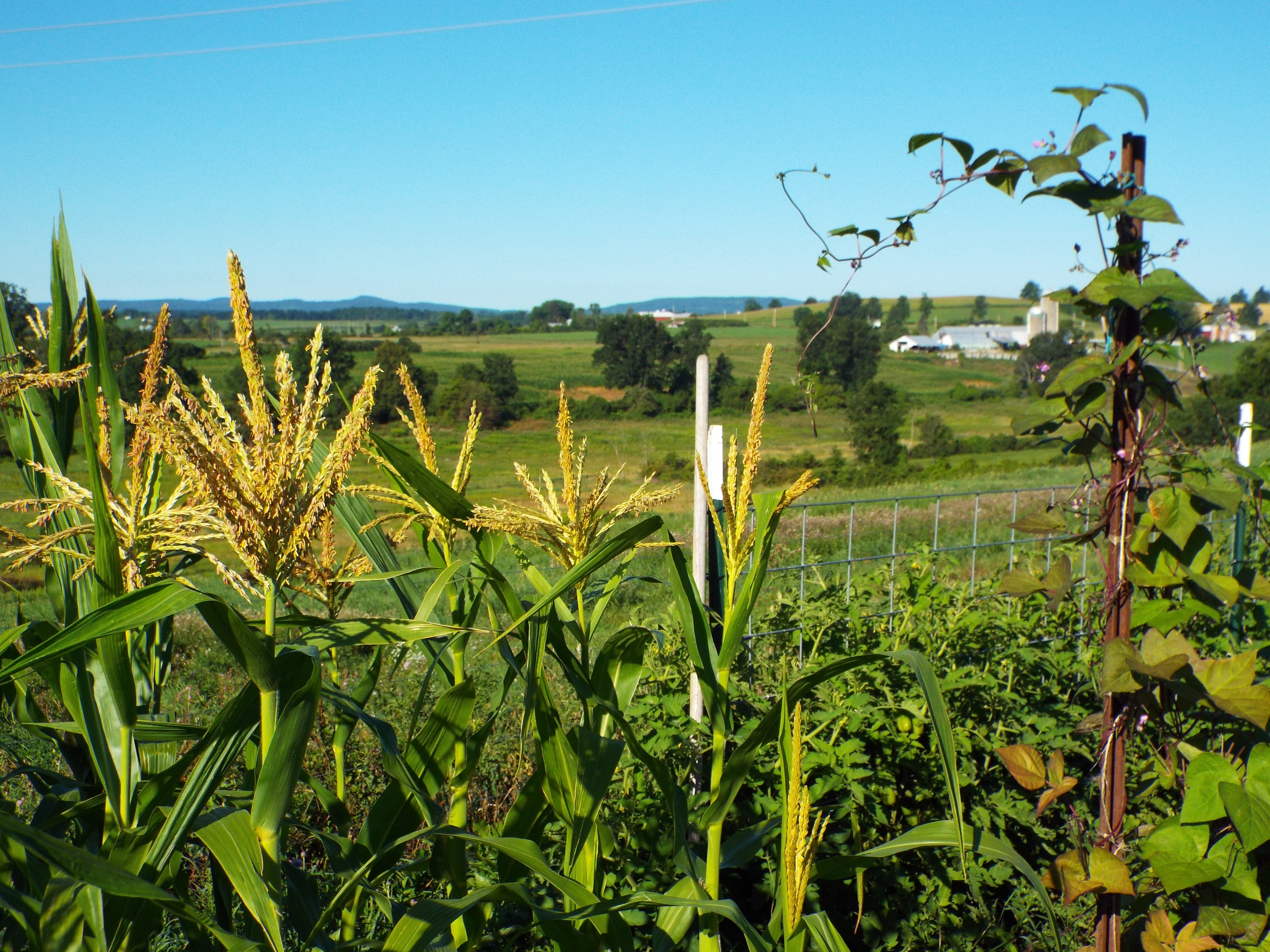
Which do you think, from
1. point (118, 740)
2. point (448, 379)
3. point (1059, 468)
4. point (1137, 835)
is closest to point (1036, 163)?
point (1137, 835)

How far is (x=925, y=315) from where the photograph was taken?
79500mm

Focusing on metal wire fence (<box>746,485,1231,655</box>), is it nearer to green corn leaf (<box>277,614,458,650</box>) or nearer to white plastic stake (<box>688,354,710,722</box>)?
white plastic stake (<box>688,354,710,722</box>)

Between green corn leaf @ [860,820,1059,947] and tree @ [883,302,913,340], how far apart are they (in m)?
68.0

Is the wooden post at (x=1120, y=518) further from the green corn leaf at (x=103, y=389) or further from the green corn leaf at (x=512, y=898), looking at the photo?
the green corn leaf at (x=103, y=389)

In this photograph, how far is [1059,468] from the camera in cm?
2202

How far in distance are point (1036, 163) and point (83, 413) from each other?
152 cm

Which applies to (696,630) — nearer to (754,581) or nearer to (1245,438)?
(754,581)

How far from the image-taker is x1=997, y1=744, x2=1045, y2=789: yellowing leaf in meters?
1.56

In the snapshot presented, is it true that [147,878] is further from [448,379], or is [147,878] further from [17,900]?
[448,379]

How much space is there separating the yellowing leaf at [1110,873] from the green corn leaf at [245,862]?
1284 millimetres

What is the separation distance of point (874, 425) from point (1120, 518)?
31.5m

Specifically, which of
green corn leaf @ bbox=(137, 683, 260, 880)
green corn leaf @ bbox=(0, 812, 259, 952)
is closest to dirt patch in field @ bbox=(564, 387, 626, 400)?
green corn leaf @ bbox=(137, 683, 260, 880)

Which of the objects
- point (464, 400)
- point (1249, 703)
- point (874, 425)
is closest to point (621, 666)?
point (1249, 703)

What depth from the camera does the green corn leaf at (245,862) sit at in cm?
101
